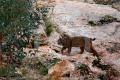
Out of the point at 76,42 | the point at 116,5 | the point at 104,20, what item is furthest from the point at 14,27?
the point at 116,5

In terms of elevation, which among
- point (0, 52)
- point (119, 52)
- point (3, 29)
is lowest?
point (119, 52)

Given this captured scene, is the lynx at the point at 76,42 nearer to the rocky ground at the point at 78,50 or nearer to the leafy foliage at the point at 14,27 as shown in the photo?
the rocky ground at the point at 78,50

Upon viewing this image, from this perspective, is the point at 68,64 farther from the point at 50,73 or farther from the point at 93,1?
the point at 93,1

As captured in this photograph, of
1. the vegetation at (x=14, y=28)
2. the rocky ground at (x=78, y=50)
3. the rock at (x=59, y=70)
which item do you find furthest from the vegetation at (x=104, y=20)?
the vegetation at (x=14, y=28)

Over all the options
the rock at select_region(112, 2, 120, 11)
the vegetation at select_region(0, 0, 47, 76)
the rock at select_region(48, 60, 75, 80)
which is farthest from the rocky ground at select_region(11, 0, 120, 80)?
the vegetation at select_region(0, 0, 47, 76)

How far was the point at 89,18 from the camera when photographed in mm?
14953

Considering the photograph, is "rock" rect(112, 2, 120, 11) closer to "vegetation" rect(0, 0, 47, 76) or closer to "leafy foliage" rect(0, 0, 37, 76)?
"vegetation" rect(0, 0, 47, 76)

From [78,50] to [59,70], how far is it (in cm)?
239

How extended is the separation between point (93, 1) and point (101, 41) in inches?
221

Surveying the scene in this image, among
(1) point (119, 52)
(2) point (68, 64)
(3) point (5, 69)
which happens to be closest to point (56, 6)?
(1) point (119, 52)

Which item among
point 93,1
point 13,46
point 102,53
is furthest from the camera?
point 93,1

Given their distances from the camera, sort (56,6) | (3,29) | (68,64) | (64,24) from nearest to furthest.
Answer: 1. (3,29)
2. (68,64)
3. (64,24)
4. (56,6)

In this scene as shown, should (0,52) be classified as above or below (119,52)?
above

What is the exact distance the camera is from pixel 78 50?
1210 centimetres
